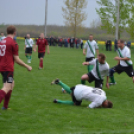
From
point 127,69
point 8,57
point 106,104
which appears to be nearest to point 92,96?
point 106,104

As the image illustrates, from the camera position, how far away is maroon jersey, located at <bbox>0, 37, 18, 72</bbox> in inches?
225

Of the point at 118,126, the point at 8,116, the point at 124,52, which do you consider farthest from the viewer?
the point at 124,52

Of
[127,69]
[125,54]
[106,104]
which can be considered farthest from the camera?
[127,69]

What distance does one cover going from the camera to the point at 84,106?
7.22m

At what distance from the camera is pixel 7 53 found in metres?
5.76

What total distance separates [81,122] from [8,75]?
1754 mm

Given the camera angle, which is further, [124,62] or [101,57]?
[124,62]

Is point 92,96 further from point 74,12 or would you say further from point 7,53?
point 74,12

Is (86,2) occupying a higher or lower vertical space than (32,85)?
higher

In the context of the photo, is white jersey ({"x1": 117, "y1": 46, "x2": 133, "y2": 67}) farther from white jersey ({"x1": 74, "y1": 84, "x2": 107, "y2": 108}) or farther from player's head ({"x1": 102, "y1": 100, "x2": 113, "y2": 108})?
white jersey ({"x1": 74, "y1": 84, "x2": 107, "y2": 108})

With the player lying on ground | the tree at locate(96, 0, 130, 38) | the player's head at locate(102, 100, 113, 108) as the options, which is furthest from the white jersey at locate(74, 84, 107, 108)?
the tree at locate(96, 0, 130, 38)

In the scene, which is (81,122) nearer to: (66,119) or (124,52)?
(66,119)

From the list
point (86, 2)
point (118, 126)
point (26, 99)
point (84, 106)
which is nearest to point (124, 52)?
point (84, 106)

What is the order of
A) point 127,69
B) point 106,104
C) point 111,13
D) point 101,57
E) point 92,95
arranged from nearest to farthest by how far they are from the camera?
point 92,95
point 106,104
point 101,57
point 127,69
point 111,13
